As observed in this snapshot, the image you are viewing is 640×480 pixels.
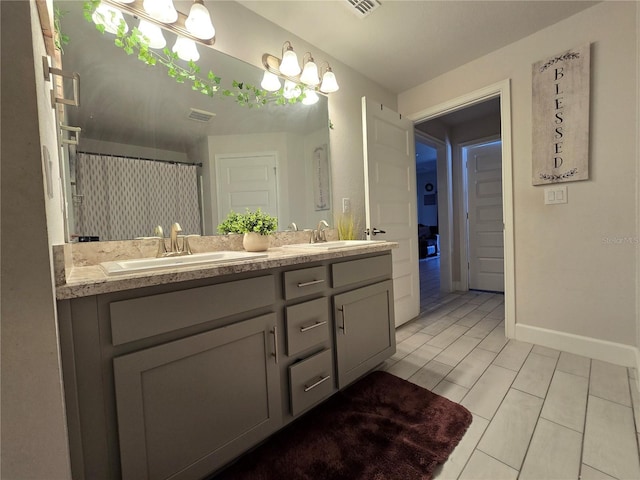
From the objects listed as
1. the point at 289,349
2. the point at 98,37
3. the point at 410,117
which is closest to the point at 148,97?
the point at 98,37

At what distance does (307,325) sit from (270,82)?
1.60m

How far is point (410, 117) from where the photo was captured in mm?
2793

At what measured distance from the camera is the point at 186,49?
1.45 metres

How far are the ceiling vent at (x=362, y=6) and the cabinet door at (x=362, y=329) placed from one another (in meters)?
1.75

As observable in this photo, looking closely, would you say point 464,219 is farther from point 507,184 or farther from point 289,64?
point 289,64

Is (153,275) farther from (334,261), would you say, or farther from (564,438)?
(564,438)

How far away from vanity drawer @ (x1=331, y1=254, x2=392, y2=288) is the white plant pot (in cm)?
43

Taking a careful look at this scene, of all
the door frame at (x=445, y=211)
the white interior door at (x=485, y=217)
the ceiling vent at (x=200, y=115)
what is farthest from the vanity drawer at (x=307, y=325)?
the white interior door at (x=485, y=217)

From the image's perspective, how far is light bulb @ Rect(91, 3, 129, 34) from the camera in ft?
4.00

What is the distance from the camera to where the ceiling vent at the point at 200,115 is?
1513 millimetres

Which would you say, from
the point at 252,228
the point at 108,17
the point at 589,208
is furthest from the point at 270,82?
the point at 589,208

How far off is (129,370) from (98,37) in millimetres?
1440

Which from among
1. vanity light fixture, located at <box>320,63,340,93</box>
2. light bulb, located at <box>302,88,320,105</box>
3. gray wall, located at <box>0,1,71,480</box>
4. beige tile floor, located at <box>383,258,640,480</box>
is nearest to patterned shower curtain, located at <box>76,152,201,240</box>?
gray wall, located at <box>0,1,71,480</box>

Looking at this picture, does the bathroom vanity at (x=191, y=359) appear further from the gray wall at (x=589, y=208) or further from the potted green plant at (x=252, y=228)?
the gray wall at (x=589, y=208)
